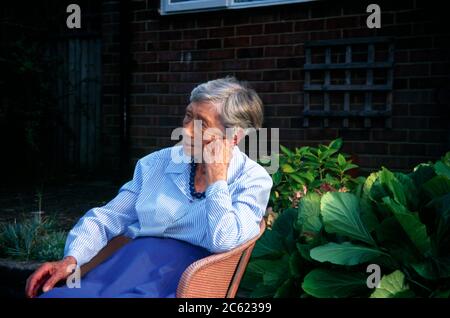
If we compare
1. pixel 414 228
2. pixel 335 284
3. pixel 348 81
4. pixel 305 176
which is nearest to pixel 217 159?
pixel 335 284

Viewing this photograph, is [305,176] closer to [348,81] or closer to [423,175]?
[423,175]

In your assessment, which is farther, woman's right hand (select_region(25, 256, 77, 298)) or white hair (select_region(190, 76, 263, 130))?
white hair (select_region(190, 76, 263, 130))

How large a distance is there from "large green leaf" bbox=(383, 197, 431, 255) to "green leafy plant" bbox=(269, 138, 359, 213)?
4.44 ft

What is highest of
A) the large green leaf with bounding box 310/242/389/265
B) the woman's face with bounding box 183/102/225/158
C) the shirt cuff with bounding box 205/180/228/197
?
the woman's face with bounding box 183/102/225/158

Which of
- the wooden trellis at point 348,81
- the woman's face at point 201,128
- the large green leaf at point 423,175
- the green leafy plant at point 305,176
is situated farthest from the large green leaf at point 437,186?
the wooden trellis at point 348,81

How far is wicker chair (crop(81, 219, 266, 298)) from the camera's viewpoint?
6.52ft

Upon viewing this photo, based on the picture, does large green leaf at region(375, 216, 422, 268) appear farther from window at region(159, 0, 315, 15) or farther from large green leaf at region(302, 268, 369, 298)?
window at region(159, 0, 315, 15)

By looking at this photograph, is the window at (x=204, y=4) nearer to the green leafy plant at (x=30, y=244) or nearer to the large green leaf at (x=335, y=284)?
the green leafy plant at (x=30, y=244)

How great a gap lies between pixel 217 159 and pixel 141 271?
51 centimetres

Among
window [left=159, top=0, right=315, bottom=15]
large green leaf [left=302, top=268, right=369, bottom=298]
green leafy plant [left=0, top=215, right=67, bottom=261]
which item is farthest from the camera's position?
window [left=159, top=0, right=315, bottom=15]

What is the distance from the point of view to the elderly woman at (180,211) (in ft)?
7.02

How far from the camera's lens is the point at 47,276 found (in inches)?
88.9

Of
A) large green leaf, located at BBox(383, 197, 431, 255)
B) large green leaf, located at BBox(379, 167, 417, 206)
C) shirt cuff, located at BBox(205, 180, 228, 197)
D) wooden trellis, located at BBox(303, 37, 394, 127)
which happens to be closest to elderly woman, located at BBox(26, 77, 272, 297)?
shirt cuff, located at BBox(205, 180, 228, 197)

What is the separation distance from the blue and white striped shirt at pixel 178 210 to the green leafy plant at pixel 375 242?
217mm
